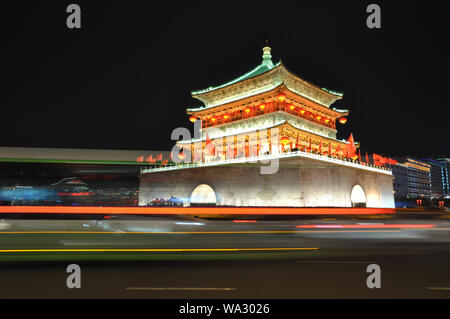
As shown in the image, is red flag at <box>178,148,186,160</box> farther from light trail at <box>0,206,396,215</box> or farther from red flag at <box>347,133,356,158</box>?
light trail at <box>0,206,396,215</box>

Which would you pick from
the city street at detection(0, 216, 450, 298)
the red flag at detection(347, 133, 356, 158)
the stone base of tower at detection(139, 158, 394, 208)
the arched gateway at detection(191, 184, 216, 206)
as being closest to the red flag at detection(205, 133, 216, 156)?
the stone base of tower at detection(139, 158, 394, 208)

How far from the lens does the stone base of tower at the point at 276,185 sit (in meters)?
23.2

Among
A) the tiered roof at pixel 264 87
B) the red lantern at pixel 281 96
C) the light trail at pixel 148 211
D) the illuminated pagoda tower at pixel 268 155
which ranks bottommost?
the light trail at pixel 148 211

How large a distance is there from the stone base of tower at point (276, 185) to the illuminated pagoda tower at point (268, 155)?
77 millimetres

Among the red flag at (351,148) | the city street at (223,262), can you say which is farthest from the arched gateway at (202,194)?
the city street at (223,262)

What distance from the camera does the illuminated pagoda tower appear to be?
928 inches

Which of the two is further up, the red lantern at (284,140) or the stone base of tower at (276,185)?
the red lantern at (284,140)

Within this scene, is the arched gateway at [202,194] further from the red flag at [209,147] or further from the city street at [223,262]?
the city street at [223,262]

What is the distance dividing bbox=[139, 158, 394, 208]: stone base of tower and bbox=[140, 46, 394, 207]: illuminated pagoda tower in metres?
0.08

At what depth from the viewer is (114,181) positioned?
3116 cm

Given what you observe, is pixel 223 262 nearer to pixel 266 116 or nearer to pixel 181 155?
pixel 266 116

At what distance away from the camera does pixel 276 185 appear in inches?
934

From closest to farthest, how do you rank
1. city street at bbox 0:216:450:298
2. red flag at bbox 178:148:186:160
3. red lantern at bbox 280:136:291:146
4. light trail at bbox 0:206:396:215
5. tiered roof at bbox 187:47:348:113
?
city street at bbox 0:216:450:298
light trail at bbox 0:206:396:215
red lantern at bbox 280:136:291:146
tiered roof at bbox 187:47:348:113
red flag at bbox 178:148:186:160
